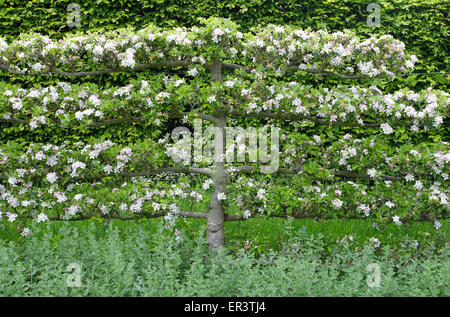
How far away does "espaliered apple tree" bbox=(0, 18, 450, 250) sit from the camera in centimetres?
406

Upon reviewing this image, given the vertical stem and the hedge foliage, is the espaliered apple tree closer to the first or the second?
the vertical stem

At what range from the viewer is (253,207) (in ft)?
13.7

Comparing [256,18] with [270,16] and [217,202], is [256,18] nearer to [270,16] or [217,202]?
[270,16]

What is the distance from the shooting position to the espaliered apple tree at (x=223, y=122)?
4.06 metres

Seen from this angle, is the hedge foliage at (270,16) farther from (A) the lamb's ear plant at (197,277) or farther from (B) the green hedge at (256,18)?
(A) the lamb's ear plant at (197,277)

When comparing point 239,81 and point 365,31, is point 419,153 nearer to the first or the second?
point 239,81

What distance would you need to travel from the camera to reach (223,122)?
4.31 metres

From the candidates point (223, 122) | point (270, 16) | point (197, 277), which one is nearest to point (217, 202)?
point (223, 122)

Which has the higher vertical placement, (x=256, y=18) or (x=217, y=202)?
(x=256, y=18)

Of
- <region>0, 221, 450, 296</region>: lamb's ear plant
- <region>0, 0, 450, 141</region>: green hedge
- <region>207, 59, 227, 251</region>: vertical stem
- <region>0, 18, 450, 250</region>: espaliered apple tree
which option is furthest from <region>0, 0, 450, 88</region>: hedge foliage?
<region>0, 221, 450, 296</region>: lamb's ear plant

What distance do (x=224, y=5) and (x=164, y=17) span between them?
A: 3.29ft
